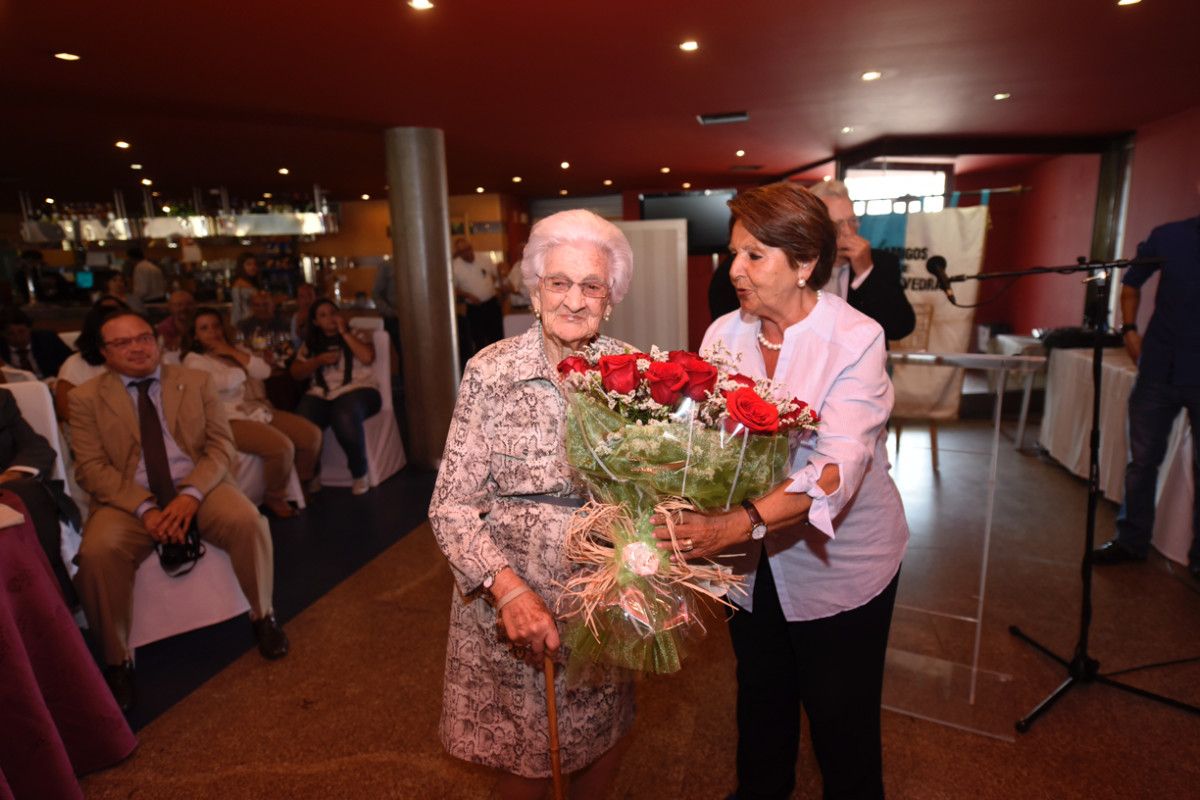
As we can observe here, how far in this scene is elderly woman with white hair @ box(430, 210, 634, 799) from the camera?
142 cm

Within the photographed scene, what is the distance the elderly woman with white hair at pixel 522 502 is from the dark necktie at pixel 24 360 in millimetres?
5541

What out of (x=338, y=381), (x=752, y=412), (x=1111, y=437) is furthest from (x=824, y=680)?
(x=338, y=381)

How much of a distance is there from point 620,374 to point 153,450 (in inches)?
109

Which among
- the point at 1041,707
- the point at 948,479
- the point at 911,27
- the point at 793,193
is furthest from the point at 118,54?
the point at 948,479

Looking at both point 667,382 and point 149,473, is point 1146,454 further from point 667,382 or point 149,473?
point 149,473

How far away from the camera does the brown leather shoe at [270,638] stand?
2.93 metres

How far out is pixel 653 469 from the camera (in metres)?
1.09

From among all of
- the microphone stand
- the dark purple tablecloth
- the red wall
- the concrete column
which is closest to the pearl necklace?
the microphone stand

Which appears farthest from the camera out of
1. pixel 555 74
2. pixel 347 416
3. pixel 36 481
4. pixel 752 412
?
pixel 347 416

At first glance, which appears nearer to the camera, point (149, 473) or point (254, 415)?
point (149, 473)

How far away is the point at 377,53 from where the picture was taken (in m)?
3.59

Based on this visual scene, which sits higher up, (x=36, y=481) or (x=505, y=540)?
(x=505, y=540)

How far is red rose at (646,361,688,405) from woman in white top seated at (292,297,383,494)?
→ 14.1ft

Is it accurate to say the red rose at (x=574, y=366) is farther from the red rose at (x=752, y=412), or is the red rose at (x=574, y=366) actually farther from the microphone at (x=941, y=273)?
the microphone at (x=941, y=273)
